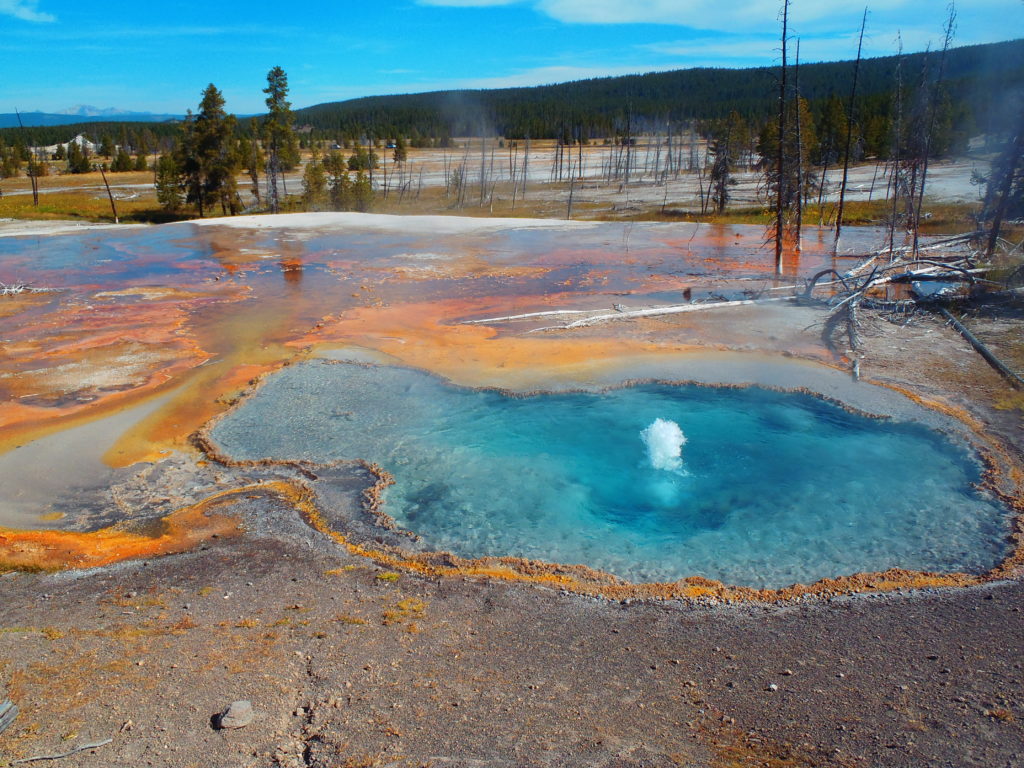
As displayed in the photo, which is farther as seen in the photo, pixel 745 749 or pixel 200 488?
pixel 200 488

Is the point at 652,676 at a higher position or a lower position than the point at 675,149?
lower

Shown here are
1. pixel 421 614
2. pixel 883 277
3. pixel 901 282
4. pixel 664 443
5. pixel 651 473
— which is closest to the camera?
pixel 421 614

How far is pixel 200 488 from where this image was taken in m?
7.27

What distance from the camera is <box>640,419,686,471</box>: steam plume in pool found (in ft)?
26.0

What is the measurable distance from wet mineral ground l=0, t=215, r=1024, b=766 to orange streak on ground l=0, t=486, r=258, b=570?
3 centimetres

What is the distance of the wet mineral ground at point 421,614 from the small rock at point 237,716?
2.0 inches

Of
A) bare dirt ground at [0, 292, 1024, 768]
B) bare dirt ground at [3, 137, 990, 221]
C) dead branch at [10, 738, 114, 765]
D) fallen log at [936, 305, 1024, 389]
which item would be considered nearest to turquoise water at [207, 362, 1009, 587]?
bare dirt ground at [0, 292, 1024, 768]

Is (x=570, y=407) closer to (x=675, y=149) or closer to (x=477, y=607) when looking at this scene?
(x=477, y=607)

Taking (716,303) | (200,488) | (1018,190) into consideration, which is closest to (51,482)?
(200,488)

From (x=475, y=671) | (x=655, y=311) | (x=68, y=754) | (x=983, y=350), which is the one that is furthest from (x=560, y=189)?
(x=68, y=754)

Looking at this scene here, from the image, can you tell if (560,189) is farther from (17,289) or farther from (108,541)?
(108,541)

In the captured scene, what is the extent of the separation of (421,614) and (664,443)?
4.07 m

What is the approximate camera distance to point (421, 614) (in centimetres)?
514

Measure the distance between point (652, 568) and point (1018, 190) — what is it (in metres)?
15.3
